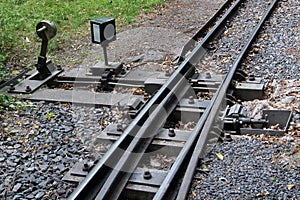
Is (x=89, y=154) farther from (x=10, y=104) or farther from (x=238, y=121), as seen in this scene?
(x=10, y=104)

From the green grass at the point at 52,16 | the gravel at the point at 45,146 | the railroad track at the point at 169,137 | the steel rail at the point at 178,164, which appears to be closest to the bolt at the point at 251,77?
the railroad track at the point at 169,137

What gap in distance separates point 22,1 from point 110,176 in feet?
24.9

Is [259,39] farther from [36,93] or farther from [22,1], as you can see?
[22,1]

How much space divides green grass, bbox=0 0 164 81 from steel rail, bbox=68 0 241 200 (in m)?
2.46

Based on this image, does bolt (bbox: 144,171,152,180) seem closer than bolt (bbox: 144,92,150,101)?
Yes

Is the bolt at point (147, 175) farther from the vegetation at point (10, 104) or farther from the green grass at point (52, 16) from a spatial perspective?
the green grass at point (52, 16)

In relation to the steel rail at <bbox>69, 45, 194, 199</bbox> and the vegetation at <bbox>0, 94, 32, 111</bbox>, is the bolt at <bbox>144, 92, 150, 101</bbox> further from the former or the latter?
the vegetation at <bbox>0, 94, 32, 111</bbox>

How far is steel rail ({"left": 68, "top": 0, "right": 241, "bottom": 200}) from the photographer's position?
432cm

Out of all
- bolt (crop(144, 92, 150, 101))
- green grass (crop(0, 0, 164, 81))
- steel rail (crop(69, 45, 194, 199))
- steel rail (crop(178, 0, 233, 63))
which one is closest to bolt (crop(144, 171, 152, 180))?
steel rail (crop(69, 45, 194, 199))

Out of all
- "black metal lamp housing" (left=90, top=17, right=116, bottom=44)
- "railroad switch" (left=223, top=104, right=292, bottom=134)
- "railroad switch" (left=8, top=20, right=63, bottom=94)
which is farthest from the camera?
"railroad switch" (left=8, top=20, right=63, bottom=94)

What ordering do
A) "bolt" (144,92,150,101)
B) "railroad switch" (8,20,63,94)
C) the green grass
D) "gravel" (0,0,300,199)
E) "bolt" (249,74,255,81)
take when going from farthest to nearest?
the green grass < "railroad switch" (8,20,63,94) < "bolt" (249,74,255,81) < "bolt" (144,92,150,101) < "gravel" (0,0,300,199)

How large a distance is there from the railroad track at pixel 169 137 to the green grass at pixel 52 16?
259cm

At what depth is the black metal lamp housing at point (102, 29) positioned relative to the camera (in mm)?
6664

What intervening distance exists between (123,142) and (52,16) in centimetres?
549
